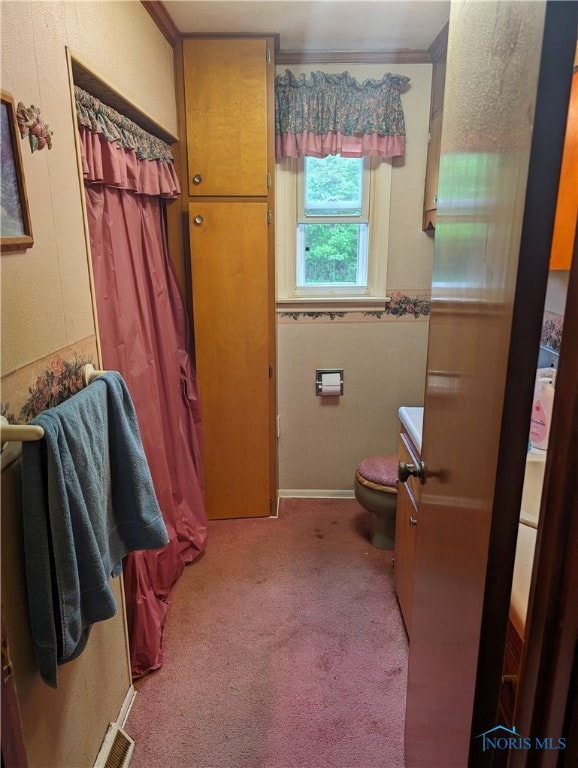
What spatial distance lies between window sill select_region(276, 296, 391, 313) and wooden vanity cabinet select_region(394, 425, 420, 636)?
1005 millimetres

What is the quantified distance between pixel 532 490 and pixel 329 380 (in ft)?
5.45

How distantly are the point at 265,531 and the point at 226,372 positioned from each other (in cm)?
90

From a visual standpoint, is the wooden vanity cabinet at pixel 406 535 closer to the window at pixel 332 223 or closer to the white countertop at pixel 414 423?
the white countertop at pixel 414 423

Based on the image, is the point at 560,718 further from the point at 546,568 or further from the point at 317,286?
the point at 317,286

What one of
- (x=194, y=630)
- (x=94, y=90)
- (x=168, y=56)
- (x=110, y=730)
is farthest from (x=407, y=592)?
(x=168, y=56)

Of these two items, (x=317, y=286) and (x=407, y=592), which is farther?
(x=317, y=286)

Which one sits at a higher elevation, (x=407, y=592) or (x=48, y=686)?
(x=48, y=686)

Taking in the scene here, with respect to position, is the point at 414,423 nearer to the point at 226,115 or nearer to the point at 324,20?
the point at 226,115

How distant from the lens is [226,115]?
94.0 inches

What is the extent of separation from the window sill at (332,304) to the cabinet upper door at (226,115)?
62 cm

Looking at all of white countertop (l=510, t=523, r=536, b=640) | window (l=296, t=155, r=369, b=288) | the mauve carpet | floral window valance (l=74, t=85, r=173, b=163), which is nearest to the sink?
white countertop (l=510, t=523, r=536, b=640)

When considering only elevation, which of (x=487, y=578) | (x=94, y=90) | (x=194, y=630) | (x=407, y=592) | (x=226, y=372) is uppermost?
(x=94, y=90)

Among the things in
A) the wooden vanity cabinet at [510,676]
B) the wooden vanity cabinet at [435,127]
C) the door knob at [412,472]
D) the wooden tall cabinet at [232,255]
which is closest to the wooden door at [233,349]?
the wooden tall cabinet at [232,255]

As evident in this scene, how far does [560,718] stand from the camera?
657mm
